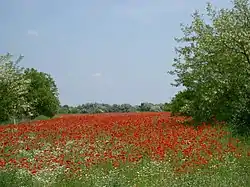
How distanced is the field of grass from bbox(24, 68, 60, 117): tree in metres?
18.2

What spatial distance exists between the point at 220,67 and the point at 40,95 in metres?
20.3

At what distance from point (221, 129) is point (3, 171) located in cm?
1151

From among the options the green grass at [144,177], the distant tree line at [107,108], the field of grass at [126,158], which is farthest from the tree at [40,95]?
the green grass at [144,177]

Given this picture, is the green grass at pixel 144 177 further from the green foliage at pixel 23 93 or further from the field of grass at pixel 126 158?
the green foliage at pixel 23 93

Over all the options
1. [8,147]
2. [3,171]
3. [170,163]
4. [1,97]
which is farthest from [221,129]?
[1,97]

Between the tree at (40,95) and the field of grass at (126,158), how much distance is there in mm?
18219

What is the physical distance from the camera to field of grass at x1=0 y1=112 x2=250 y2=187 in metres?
12.0

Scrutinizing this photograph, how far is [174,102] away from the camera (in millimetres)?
27469

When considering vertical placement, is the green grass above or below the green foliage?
below

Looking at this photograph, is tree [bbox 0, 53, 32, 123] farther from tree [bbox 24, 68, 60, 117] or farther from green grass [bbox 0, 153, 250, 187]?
green grass [bbox 0, 153, 250, 187]

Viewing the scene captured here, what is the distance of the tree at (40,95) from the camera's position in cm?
3953

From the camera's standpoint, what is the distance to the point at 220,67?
23875mm

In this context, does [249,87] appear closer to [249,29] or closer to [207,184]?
[249,29]

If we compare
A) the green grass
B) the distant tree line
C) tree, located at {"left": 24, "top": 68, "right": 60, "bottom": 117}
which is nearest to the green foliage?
tree, located at {"left": 24, "top": 68, "right": 60, "bottom": 117}
